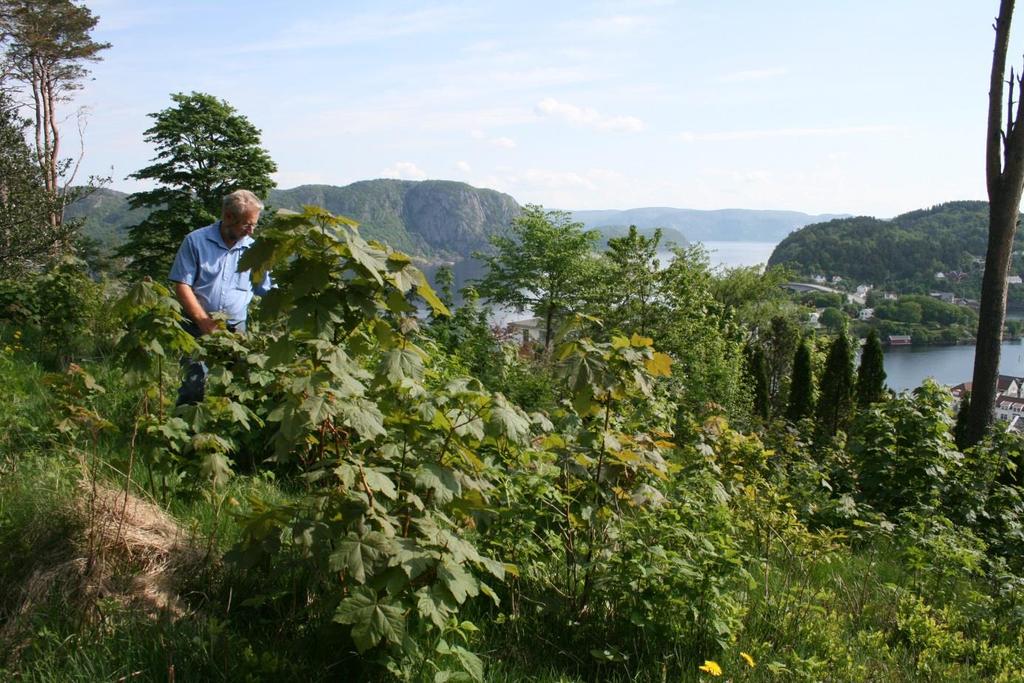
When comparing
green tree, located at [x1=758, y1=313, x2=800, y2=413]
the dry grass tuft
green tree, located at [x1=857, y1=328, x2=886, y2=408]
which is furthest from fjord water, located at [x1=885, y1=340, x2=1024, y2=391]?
the dry grass tuft

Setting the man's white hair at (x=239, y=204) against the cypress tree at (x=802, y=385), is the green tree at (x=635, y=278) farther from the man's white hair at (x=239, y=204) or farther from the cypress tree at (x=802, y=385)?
the man's white hair at (x=239, y=204)

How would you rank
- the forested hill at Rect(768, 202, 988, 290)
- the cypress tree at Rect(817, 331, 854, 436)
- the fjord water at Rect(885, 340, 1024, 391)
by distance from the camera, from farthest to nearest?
1. the forested hill at Rect(768, 202, 988, 290)
2. the fjord water at Rect(885, 340, 1024, 391)
3. the cypress tree at Rect(817, 331, 854, 436)

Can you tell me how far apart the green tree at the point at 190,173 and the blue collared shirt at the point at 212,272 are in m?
20.0

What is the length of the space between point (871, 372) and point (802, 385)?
2.45 meters

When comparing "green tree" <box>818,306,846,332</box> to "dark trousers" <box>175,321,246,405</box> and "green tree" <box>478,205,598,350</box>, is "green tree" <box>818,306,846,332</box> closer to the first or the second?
"green tree" <box>478,205,598,350</box>

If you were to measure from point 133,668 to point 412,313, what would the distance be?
1.40 metres

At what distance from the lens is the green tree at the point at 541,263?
32.4m

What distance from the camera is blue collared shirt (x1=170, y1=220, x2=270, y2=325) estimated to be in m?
4.05

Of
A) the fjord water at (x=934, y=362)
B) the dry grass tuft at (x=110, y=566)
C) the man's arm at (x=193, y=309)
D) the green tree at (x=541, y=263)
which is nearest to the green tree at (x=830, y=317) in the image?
the fjord water at (x=934, y=362)

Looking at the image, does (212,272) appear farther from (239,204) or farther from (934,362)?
(934,362)

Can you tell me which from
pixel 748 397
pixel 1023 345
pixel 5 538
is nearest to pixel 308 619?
pixel 5 538

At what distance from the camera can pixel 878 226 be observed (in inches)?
3659

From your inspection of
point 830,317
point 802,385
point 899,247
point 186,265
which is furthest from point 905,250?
point 186,265

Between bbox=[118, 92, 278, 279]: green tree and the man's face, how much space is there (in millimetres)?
20002
